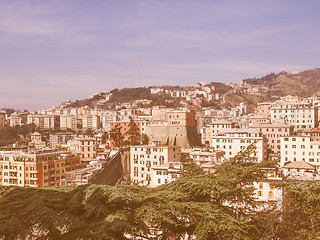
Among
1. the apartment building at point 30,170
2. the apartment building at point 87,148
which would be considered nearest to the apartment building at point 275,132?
the apartment building at point 87,148

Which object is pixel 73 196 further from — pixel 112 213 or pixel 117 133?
pixel 117 133

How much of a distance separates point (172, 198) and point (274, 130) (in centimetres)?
3964

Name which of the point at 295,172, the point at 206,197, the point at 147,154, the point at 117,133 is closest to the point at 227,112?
the point at 117,133

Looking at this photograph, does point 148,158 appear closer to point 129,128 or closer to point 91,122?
point 129,128

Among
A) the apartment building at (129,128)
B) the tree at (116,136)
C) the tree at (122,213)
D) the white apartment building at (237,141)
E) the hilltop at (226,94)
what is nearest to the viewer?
the tree at (122,213)

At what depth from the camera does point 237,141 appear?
39.4 metres

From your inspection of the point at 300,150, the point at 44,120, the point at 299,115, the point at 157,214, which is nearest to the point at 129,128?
the point at 299,115

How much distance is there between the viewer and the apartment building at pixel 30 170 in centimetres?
3269

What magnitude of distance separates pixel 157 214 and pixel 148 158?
30496 mm

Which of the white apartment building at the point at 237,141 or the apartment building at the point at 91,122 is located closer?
the white apartment building at the point at 237,141

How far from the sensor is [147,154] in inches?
1522

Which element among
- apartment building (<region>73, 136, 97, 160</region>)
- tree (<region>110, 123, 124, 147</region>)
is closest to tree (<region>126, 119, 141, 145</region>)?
tree (<region>110, 123, 124, 147</region>)

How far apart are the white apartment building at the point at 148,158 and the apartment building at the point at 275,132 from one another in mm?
14194

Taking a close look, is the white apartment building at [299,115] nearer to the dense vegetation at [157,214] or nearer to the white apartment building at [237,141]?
the white apartment building at [237,141]
